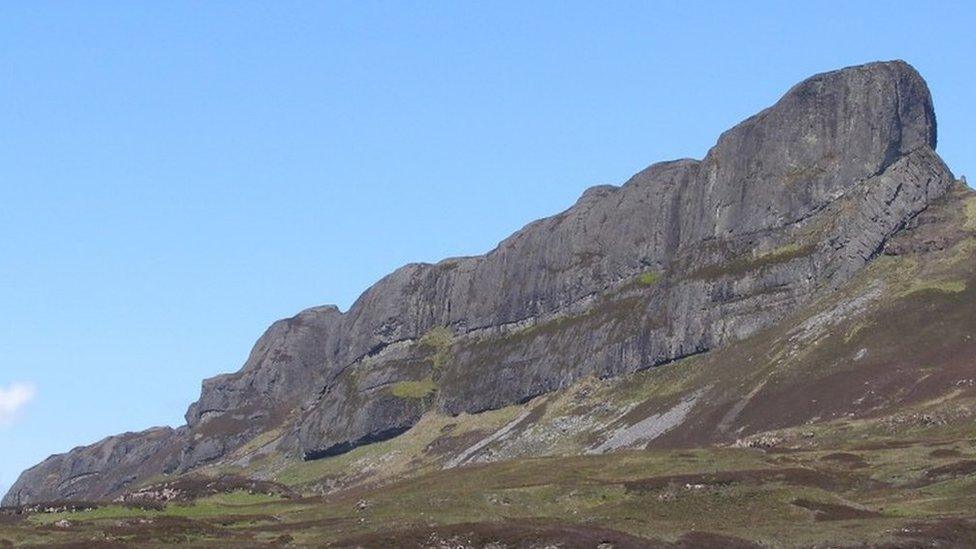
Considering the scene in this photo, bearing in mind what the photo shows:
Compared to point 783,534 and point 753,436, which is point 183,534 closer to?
point 783,534

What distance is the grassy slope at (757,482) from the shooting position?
220 feet

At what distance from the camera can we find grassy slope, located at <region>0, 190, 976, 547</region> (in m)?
66.9

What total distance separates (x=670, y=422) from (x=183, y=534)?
10902 centimetres

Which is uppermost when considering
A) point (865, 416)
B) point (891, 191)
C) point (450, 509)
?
point (891, 191)

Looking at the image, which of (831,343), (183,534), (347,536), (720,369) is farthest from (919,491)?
(720,369)

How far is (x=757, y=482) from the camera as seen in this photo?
80.0 meters

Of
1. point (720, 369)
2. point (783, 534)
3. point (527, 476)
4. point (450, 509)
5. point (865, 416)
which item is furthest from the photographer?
point (720, 369)

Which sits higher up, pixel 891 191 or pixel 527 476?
pixel 891 191

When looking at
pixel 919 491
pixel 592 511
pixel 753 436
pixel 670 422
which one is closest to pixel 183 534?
pixel 592 511

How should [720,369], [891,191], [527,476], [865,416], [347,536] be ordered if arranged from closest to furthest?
[347,536], [527,476], [865,416], [720,369], [891,191]

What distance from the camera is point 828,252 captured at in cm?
19388

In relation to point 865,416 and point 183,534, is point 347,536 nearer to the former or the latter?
point 183,534

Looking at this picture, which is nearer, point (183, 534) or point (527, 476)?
point (183, 534)

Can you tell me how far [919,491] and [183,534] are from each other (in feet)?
149
